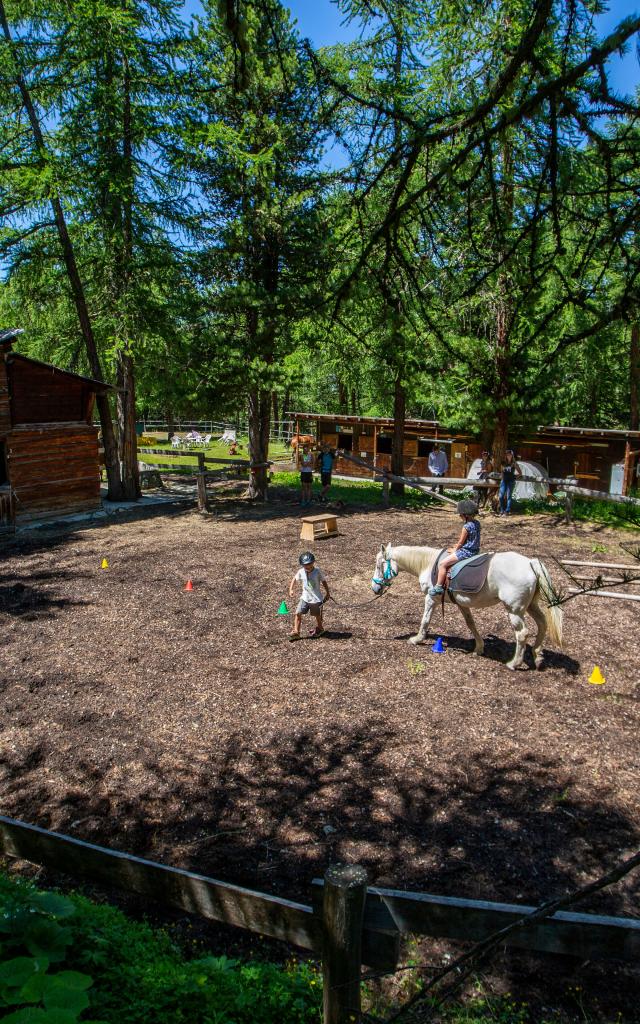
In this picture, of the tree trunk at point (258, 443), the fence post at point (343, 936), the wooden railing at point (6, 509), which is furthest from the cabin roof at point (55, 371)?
the fence post at point (343, 936)

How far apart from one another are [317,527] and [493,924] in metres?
14.1

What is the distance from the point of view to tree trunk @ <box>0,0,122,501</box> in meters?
18.4

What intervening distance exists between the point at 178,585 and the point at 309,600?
4.03 meters

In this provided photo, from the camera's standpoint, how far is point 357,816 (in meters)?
5.44

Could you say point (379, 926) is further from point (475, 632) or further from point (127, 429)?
point (127, 429)

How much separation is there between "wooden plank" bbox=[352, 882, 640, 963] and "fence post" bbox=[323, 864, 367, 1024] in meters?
0.11

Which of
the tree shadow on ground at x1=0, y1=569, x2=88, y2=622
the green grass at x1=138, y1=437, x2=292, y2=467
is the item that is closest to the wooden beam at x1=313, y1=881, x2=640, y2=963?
the tree shadow on ground at x1=0, y1=569, x2=88, y2=622

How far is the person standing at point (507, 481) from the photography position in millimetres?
18562

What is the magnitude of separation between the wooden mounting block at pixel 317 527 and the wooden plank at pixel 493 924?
1341 cm

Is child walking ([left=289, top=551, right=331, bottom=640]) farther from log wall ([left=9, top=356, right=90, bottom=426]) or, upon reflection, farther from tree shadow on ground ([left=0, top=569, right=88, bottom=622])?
log wall ([left=9, top=356, right=90, bottom=426])

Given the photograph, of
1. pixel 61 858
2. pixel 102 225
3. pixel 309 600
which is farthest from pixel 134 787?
pixel 102 225

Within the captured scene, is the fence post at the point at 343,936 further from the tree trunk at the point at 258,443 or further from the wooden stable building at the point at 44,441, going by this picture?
the tree trunk at the point at 258,443

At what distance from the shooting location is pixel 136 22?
17625 mm

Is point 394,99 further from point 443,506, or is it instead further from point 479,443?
point 479,443
